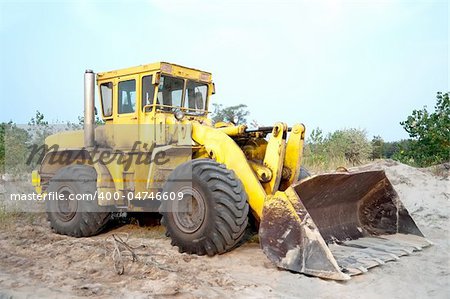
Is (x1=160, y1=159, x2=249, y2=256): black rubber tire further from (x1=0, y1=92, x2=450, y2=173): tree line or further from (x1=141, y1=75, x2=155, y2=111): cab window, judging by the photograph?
(x1=0, y1=92, x2=450, y2=173): tree line

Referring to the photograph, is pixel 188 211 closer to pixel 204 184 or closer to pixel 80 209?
pixel 204 184

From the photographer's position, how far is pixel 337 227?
6.43 m

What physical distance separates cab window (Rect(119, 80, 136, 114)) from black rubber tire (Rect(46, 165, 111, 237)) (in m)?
1.18

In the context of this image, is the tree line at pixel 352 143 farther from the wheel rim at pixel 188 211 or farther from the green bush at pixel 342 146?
the wheel rim at pixel 188 211

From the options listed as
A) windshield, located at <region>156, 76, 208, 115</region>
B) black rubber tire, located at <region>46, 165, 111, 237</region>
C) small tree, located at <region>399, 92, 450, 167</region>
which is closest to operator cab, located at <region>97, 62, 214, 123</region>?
windshield, located at <region>156, 76, 208, 115</region>

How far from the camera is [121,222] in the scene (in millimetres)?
8703

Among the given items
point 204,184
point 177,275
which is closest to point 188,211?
point 204,184

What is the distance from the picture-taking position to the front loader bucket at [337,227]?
15.8ft

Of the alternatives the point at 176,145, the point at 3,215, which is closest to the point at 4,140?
the point at 3,215

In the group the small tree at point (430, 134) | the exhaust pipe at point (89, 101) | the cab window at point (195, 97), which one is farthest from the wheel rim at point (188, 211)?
the small tree at point (430, 134)

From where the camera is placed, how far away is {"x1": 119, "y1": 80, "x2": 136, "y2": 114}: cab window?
7.56 meters

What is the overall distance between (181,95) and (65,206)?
281cm

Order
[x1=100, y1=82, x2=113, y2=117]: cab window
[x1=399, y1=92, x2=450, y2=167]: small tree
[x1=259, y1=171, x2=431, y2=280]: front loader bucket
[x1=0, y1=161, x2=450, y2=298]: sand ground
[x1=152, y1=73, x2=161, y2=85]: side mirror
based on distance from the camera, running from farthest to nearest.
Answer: [x1=399, y1=92, x2=450, y2=167]: small tree
[x1=100, y1=82, x2=113, y2=117]: cab window
[x1=152, y1=73, x2=161, y2=85]: side mirror
[x1=259, y1=171, x2=431, y2=280]: front loader bucket
[x1=0, y1=161, x2=450, y2=298]: sand ground

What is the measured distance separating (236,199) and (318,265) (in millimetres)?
1268
